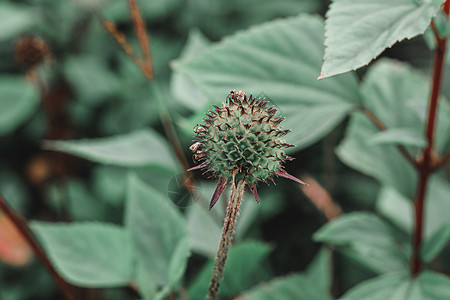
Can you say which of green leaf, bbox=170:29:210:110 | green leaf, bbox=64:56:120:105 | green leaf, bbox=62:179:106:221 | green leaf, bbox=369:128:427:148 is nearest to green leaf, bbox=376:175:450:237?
green leaf, bbox=369:128:427:148

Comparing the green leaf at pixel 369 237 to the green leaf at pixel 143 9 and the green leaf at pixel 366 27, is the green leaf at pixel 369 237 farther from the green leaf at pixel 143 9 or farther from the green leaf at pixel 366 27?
the green leaf at pixel 143 9

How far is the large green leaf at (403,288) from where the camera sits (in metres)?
Answer: 0.56

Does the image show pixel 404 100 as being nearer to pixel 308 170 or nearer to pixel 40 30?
pixel 308 170

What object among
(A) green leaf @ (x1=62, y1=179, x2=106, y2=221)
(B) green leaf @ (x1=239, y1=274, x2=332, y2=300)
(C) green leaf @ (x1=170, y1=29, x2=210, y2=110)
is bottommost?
(A) green leaf @ (x1=62, y1=179, x2=106, y2=221)

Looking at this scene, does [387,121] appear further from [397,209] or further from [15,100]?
[15,100]

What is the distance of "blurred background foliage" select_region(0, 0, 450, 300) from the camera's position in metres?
1.27

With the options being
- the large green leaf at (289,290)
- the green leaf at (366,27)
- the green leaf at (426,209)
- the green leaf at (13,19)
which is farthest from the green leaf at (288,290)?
the green leaf at (13,19)

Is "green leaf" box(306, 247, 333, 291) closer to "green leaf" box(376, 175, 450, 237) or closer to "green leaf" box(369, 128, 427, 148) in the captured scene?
"green leaf" box(376, 175, 450, 237)

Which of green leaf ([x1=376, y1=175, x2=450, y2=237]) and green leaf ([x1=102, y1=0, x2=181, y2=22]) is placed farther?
green leaf ([x1=102, y1=0, x2=181, y2=22])

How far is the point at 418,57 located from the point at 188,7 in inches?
30.3

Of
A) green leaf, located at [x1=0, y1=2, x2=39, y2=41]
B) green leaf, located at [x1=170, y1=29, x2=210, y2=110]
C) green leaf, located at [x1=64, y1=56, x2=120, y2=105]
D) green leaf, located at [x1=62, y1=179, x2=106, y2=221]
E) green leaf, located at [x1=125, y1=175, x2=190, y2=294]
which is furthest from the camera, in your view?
green leaf, located at [x1=64, y1=56, x2=120, y2=105]

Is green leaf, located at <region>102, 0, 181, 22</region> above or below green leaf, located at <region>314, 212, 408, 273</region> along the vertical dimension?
above

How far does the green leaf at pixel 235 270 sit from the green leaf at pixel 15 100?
89 centimetres

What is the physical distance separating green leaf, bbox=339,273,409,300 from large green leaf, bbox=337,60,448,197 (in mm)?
136
